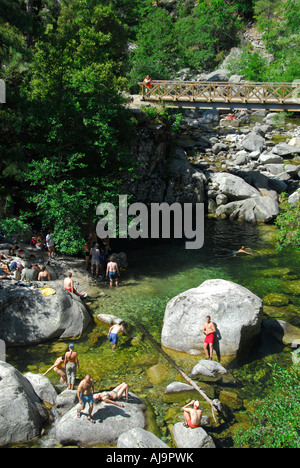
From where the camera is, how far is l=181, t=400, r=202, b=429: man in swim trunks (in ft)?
34.1

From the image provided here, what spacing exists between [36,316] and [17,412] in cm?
513

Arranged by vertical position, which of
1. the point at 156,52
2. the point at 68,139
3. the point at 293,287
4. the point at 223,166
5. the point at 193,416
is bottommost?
the point at 193,416

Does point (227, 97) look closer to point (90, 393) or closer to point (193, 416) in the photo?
point (193, 416)

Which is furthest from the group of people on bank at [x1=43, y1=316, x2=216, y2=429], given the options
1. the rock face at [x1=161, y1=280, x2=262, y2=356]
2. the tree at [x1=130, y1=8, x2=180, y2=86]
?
Answer: the tree at [x1=130, y1=8, x2=180, y2=86]

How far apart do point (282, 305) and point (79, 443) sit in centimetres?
1115

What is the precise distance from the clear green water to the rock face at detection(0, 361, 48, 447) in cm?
195

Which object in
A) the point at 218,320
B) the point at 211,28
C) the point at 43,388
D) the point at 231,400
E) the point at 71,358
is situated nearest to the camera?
the point at 43,388

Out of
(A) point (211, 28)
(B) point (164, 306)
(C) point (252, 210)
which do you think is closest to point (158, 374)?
(B) point (164, 306)

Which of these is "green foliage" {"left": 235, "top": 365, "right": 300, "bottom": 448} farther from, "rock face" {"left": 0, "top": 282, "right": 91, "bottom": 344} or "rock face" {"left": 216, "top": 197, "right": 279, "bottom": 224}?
"rock face" {"left": 216, "top": 197, "right": 279, "bottom": 224}

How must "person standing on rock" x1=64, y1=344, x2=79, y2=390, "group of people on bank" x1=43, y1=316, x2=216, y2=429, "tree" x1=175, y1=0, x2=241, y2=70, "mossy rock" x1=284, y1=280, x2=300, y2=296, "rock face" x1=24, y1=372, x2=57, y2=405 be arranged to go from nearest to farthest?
"group of people on bank" x1=43, y1=316, x2=216, y2=429, "rock face" x1=24, y1=372, x2=57, y2=405, "person standing on rock" x1=64, y1=344, x2=79, y2=390, "mossy rock" x1=284, y1=280, x2=300, y2=296, "tree" x1=175, y1=0, x2=241, y2=70

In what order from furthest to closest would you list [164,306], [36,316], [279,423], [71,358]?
[164,306], [36,316], [71,358], [279,423]

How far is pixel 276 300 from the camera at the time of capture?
18.4m

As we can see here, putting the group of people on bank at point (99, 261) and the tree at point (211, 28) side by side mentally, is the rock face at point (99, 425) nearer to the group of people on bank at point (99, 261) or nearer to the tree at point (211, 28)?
the group of people on bank at point (99, 261)
